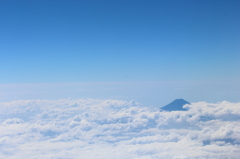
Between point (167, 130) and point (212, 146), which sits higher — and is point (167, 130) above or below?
above

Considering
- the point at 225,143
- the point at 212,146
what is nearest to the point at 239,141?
the point at 225,143

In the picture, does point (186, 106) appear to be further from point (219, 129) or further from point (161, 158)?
point (161, 158)

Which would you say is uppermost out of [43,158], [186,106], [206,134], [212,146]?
[186,106]

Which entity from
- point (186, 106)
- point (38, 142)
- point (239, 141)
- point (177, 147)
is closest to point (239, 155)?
point (239, 141)

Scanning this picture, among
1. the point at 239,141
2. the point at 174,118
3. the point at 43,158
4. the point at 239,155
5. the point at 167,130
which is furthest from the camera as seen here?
the point at 174,118

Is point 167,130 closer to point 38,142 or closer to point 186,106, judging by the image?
point 186,106

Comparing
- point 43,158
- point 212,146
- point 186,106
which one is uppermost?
point 186,106

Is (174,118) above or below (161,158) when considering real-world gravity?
above

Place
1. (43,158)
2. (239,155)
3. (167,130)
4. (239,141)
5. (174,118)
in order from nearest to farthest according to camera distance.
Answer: (239,155) → (239,141) → (43,158) → (167,130) → (174,118)

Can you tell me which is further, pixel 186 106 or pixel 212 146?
pixel 186 106
